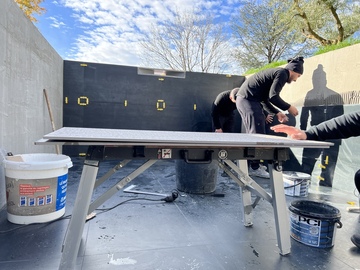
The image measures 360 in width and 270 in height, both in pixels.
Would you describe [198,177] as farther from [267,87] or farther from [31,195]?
[31,195]

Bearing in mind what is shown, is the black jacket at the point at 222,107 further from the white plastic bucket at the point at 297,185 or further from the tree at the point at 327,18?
the tree at the point at 327,18

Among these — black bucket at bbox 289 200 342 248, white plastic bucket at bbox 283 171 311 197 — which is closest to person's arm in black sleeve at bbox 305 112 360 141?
black bucket at bbox 289 200 342 248

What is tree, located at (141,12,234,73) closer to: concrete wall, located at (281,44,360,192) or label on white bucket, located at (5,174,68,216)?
concrete wall, located at (281,44,360,192)

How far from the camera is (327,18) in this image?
5.81 m

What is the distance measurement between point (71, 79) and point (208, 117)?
3289 millimetres

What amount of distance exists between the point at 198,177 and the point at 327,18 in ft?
19.3

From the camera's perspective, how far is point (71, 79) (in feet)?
16.0

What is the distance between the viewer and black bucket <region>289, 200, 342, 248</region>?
61.7 inches

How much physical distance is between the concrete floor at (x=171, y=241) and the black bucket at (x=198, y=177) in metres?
0.32

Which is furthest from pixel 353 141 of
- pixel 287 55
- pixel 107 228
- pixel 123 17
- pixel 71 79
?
pixel 123 17

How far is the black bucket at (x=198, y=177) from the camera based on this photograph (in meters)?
2.71

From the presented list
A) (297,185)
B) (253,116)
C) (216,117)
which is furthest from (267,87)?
(297,185)

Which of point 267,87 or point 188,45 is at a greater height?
point 188,45

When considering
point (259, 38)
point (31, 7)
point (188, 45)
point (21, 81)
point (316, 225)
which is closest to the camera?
point (316, 225)
